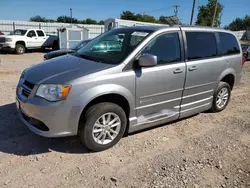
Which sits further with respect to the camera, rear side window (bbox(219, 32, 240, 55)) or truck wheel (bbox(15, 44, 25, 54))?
truck wheel (bbox(15, 44, 25, 54))

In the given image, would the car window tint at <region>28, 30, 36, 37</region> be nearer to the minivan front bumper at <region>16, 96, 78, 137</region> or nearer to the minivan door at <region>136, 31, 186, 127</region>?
the minivan front bumper at <region>16, 96, 78, 137</region>

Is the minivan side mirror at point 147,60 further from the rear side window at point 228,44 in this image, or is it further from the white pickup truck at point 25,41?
the white pickup truck at point 25,41

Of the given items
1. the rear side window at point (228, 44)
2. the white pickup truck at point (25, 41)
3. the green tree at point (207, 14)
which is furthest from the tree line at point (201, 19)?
the rear side window at point (228, 44)

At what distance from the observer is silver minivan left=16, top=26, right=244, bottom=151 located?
2.84 metres

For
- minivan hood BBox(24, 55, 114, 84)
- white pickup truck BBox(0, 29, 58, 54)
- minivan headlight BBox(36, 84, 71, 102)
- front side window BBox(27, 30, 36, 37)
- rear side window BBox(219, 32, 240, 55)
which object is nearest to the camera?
minivan headlight BBox(36, 84, 71, 102)

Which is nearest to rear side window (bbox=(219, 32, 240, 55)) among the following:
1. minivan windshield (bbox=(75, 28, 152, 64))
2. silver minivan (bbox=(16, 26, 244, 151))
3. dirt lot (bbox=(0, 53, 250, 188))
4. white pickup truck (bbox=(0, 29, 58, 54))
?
silver minivan (bbox=(16, 26, 244, 151))

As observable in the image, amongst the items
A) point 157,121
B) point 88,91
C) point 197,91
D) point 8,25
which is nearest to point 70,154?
point 88,91

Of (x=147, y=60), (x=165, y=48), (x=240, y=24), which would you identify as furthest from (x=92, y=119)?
(x=240, y=24)

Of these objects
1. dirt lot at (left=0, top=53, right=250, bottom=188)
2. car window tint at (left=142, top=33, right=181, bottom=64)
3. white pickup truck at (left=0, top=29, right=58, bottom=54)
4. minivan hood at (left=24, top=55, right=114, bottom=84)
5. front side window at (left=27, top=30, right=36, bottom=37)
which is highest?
front side window at (left=27, top=30, right=36, bottom=37)

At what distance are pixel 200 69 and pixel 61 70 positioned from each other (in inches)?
95.9

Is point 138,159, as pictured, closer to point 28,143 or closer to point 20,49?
point 28,143

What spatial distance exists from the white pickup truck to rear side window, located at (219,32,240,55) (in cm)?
1491

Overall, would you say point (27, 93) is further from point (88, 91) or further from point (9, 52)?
point (9, 52)

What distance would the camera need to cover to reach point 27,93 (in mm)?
3023
